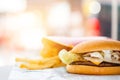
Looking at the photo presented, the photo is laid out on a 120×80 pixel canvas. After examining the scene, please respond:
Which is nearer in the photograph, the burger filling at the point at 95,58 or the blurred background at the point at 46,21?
the burger filling at the point at 95,58

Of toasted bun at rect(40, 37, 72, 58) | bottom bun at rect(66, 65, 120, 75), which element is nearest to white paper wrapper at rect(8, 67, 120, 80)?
bottom bun at rect(66, 65, 120, 75)

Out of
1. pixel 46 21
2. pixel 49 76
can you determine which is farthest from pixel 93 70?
pixel 46 21

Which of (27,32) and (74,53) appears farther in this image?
(27,32)

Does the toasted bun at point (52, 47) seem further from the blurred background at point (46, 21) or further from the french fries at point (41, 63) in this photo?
the blurred background at point (46, 21)

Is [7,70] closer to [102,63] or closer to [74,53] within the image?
[74,53]

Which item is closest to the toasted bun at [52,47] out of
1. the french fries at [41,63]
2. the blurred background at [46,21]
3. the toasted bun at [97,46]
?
the french fries at [41,63]

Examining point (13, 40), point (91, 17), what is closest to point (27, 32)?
point (13, 40)

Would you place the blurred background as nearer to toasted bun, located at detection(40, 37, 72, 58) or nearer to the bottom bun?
toasted bun, located at detection(40, 37, 72, 58)
